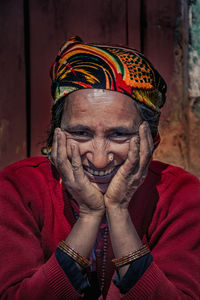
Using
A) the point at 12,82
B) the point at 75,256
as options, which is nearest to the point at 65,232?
the point at 75,256

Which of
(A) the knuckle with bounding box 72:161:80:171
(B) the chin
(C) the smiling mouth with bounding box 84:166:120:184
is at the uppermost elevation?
(A) the knuckle with bounding box 72:161:80:171

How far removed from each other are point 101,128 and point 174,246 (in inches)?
26.0

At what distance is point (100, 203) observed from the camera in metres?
1.76

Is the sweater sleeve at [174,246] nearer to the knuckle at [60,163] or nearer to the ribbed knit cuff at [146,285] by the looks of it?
the ribbed knit cuff at [146,285]

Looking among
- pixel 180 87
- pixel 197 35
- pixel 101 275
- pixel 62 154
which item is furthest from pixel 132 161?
pixel 197 35

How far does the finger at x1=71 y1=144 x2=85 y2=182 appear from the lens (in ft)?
5.65

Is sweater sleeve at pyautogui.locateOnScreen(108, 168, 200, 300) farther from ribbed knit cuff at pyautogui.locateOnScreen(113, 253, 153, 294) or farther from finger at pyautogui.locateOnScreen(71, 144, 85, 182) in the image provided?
finger at pyautogui.locateOnScreen(71, 144, 85, 182)

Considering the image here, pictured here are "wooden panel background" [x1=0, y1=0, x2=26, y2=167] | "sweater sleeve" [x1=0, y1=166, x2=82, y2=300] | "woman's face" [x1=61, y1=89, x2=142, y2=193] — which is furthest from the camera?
"wooden panel background" [x1=0, y1=0, x2=26, y2=167]

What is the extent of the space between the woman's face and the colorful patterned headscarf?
5cm

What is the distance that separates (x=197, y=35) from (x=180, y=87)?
1.22ft

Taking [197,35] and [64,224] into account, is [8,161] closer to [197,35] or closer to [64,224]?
[64,224]

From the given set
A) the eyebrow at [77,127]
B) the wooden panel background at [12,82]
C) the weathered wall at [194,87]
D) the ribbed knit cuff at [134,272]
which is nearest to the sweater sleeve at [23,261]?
the ribbed knit cuff at [134,272]

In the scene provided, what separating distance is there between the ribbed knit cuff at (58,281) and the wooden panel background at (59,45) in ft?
3.72

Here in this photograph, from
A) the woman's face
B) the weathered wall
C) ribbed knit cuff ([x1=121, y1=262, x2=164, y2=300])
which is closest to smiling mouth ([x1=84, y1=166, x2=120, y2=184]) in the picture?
the woman's face
